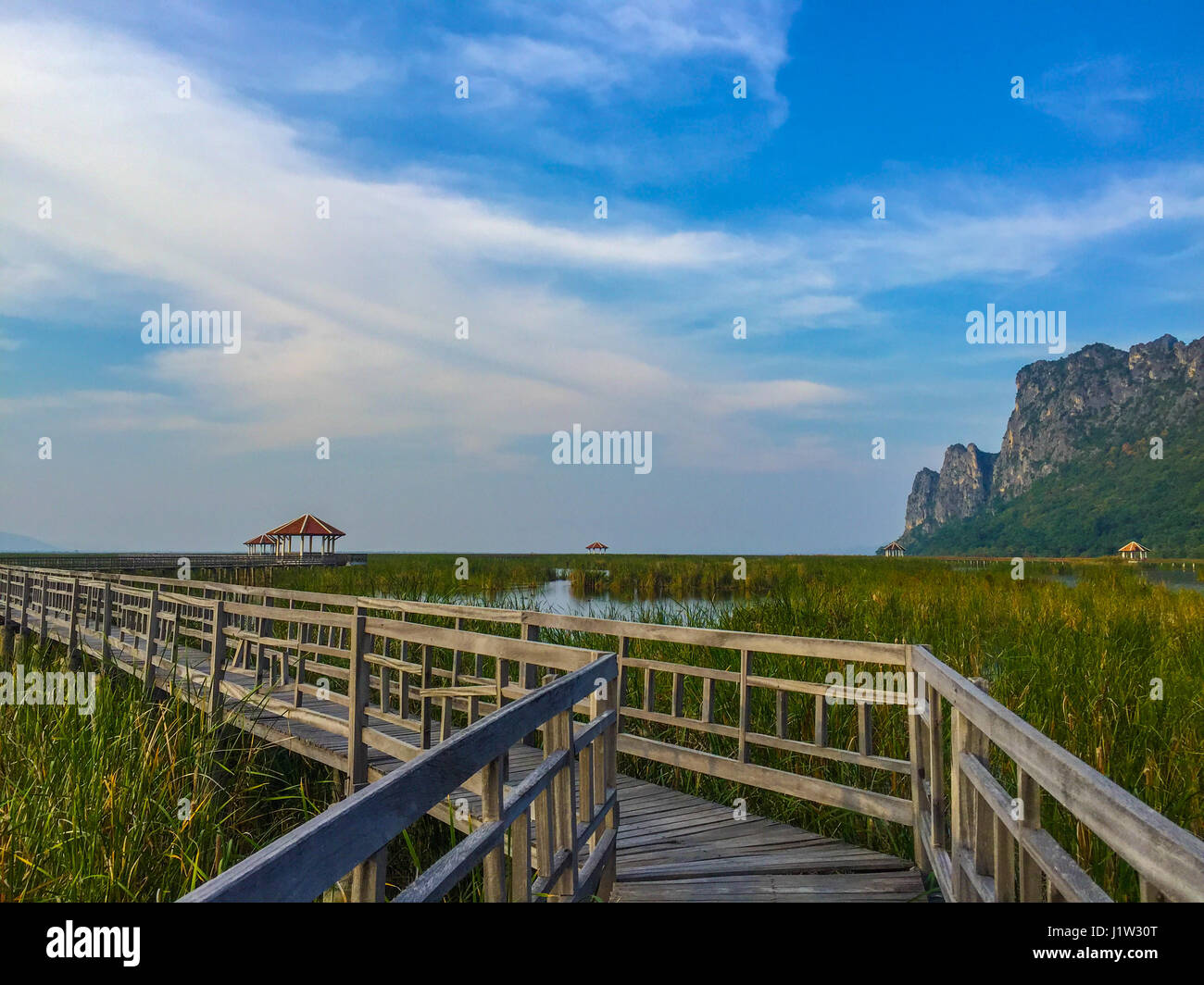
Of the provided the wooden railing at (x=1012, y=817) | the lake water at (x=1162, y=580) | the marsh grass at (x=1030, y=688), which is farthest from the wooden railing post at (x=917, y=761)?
the lake water at (x=1162, y=580)

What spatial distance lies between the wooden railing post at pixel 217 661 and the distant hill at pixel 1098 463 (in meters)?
95.1

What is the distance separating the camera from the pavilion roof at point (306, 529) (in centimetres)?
5256

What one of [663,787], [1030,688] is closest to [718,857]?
[663,787]

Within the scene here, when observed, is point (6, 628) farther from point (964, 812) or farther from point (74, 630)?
point (964, 812)

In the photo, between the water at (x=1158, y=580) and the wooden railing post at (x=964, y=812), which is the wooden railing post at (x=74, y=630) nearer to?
the wooden railing post at (x=964, y=812)

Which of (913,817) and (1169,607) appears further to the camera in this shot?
(1169,607)

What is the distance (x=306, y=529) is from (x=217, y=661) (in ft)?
154

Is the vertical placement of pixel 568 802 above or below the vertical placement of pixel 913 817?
above

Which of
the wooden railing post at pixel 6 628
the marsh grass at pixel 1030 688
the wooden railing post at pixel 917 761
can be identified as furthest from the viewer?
the wooden railing post at pixel 6 628
